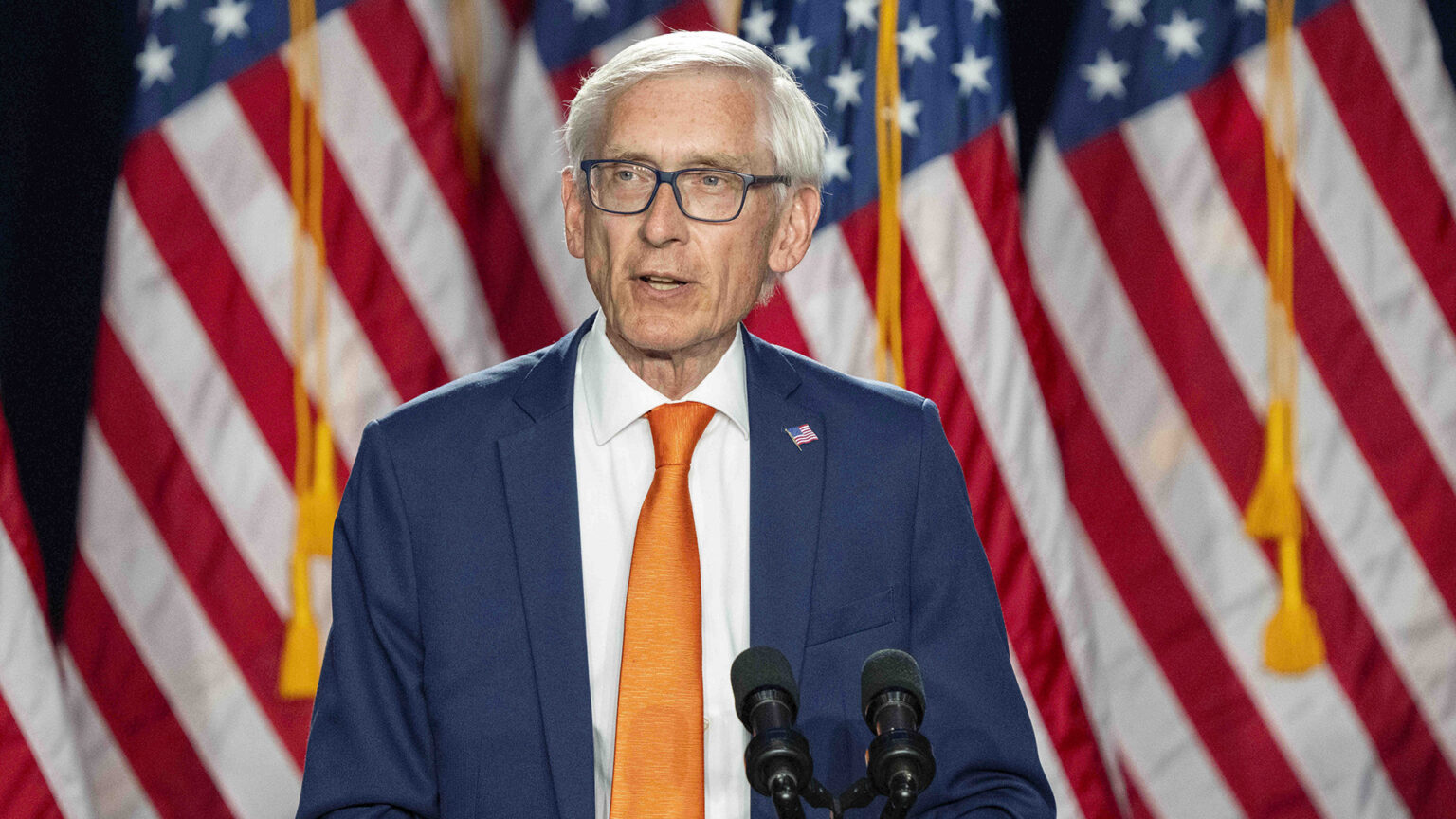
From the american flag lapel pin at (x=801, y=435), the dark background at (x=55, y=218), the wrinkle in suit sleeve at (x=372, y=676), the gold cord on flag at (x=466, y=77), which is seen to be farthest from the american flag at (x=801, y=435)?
the dark background at (x=55, y=218)

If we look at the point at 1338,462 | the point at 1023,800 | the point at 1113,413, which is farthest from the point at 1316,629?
the point at 1023,800

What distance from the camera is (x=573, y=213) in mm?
1426

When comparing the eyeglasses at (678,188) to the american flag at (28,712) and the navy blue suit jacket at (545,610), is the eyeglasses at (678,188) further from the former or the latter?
the american flag at (28,712)

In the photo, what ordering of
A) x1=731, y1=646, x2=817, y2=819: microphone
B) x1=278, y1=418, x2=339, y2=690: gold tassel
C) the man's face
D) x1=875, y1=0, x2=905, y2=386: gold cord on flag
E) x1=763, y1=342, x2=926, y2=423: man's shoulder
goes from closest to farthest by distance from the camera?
x1=731, y1=646, x2=817, y2=819: microphone < the man's face < x1=763, y1=342, x2=926, y2=423: man's shoulder < x1=278, y1=418, x2=339, y2=690: gold tassel < x1=875, y1=0, x2=905, y2=386: gold cord on flag

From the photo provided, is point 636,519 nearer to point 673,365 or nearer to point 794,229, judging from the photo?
point 673,365

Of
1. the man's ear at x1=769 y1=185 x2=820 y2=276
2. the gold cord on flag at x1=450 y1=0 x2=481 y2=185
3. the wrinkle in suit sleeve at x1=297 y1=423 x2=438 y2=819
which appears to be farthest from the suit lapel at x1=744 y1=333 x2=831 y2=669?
the gold cord on flag at x1=450 y1=0 x2=481 y2=185

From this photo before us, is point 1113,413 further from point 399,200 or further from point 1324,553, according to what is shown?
point 399,200

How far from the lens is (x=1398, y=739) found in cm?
263

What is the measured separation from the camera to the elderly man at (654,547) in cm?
123

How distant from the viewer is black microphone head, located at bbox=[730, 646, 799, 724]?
935 mm

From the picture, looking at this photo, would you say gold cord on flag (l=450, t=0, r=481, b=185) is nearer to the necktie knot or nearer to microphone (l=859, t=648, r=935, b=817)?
the necktie knot

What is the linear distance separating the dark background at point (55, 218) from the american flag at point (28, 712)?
276 millimetres

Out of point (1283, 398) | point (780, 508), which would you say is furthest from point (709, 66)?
point (1283, 398)

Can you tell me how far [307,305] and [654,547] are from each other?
1433 mm
